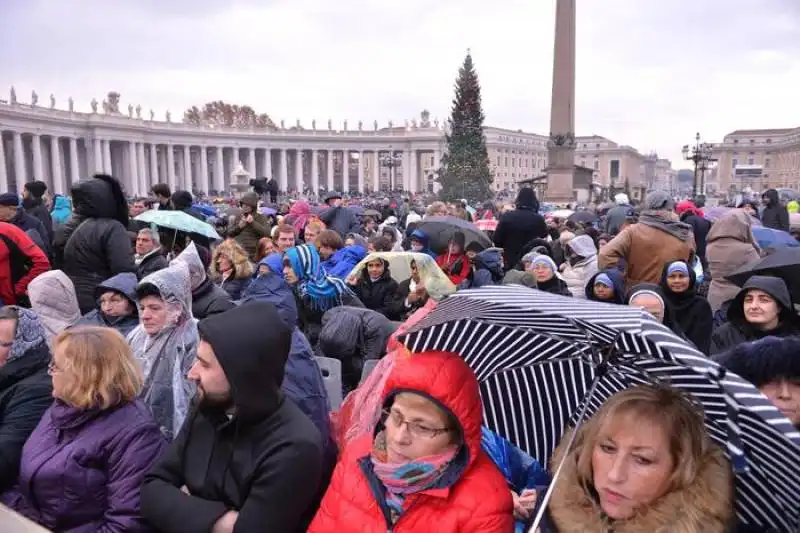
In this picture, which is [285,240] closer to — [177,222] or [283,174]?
[177,222]

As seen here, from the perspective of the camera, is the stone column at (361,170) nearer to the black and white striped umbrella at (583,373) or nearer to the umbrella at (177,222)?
the umbrella at (177,222)

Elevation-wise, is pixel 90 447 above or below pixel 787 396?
below

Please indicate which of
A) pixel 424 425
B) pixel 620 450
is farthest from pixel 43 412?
pixel 620 450

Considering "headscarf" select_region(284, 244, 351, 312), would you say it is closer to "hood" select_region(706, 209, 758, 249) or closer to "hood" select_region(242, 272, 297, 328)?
"hood" select_region(242, 272, 297, 328)

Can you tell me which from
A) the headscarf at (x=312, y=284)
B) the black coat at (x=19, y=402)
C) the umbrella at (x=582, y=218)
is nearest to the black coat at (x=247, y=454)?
the black coat at (x=19, y=402)

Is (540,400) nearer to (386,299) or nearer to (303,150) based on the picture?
(386,299)

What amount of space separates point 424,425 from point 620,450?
0.64 metres

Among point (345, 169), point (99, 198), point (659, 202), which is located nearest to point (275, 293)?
point (99, 198)

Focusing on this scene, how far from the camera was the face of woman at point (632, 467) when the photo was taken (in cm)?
189

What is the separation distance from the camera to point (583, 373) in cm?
225

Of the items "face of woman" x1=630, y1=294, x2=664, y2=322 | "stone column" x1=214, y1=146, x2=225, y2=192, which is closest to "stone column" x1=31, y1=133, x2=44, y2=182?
"stone column" x1=214, y1=146, x2=225, y2=192

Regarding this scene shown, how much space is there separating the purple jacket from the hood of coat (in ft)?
5.67

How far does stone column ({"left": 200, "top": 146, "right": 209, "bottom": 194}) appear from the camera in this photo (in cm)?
7200

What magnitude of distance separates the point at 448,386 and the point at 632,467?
2.07 feet
